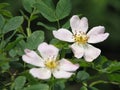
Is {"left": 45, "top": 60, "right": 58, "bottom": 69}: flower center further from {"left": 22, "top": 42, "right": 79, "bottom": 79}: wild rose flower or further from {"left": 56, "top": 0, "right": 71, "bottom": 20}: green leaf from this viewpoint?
{"left": 56, "top": 0, "right": 71, "bottom": 20}: green leaf

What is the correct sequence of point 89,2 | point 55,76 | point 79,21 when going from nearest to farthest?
point 55,76, point 79,21, point 89,2

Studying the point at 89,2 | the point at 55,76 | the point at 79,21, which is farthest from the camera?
the point at 89,2

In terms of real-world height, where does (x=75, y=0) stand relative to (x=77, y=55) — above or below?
above

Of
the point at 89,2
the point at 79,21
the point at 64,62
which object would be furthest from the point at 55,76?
the point at 89,2

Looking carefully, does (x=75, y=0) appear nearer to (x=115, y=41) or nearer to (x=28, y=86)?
(x=115, y=41)

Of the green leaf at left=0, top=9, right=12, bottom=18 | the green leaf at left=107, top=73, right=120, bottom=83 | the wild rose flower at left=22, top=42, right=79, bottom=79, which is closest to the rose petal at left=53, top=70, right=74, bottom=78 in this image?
the wild rose flower at left=22, top=42, right=79, bottom=79

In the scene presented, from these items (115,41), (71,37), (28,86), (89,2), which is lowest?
(28,86)

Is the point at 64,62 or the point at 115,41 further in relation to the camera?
the point at 115,41

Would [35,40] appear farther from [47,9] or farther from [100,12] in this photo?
[100,12]
